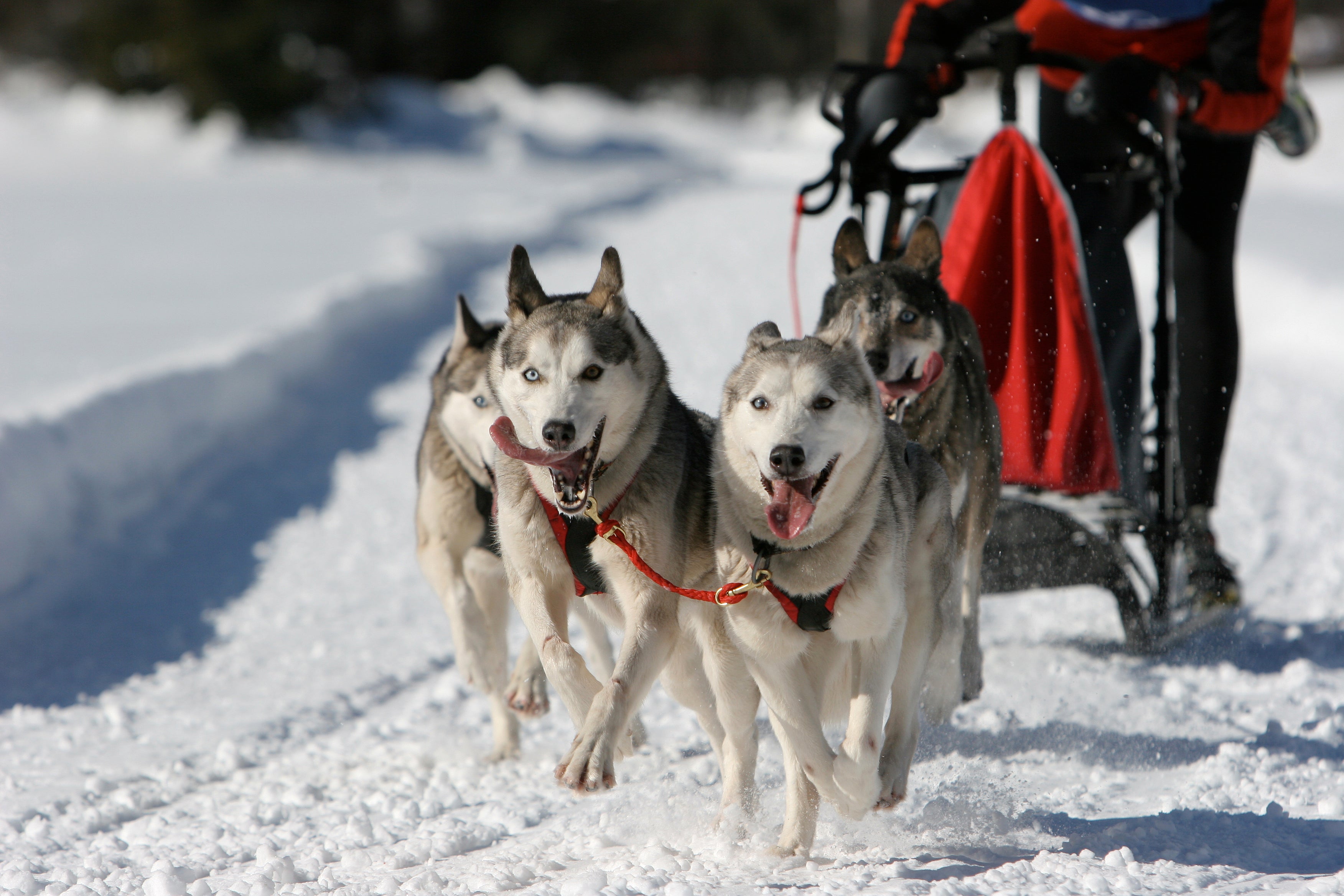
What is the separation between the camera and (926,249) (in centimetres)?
342

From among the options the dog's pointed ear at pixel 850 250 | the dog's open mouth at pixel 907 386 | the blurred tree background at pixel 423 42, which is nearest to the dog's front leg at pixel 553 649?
the dog's open mouth at pixel 907 386

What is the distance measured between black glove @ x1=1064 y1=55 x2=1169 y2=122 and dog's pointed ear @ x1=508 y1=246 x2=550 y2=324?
158 centimetres

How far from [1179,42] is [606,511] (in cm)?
242

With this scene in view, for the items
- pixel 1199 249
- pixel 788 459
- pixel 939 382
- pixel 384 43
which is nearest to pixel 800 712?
pixel 788 459

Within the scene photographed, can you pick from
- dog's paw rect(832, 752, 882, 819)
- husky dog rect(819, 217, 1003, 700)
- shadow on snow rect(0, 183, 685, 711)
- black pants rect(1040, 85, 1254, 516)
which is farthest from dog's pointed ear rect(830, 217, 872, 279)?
shadow on snow rect(0, 183, 685, 711)

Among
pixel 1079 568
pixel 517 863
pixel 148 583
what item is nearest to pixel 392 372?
pixel 148 583

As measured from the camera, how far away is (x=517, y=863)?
264 centimetres

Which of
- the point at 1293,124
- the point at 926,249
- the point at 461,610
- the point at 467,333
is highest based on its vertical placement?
the point at 1293,124

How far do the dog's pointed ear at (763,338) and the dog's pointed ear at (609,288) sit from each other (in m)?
0.31

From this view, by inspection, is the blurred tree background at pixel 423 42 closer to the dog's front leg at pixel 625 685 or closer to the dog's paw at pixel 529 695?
the dog's paw at pixel 529 695

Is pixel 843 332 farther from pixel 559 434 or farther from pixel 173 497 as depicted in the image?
pixel 173 497

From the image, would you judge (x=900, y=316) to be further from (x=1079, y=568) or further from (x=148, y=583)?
(x=148, y=583)

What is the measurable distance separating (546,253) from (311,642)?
30.0 feet

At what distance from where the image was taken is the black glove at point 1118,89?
11.3 ft
